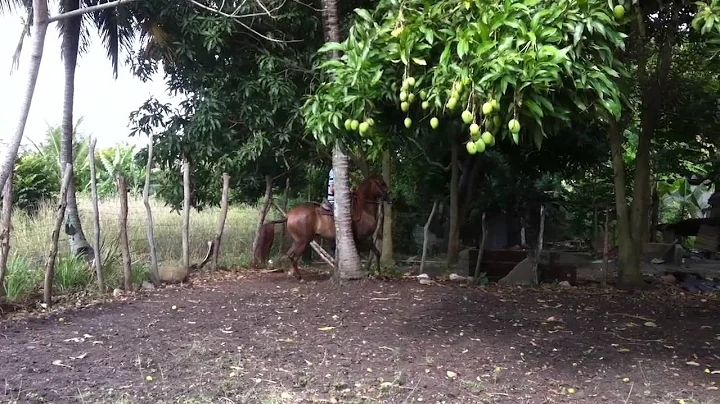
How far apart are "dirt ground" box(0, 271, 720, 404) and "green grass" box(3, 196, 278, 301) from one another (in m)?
0.67

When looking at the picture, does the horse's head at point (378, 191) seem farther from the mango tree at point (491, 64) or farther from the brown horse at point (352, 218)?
the mango tree at point (491, 64)

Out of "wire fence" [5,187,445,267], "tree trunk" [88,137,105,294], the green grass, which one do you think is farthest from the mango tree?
"wire fence" [5,187,445,267]

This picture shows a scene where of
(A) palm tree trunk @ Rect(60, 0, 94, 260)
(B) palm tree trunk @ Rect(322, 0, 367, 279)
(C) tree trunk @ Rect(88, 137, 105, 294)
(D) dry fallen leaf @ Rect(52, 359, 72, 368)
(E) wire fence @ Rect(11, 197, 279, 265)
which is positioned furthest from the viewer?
(E) wire fence @ Rect(11, 197, 279, 265)

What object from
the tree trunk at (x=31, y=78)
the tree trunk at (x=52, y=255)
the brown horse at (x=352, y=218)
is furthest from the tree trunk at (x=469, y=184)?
the tree trunk at (x=31, y=78)

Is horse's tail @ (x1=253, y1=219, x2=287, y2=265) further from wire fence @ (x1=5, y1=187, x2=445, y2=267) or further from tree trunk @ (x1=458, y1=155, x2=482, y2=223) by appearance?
tree trunk @ (x1=458, y1=155, x2=482, y2=223)

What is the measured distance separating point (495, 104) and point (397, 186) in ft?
38.7

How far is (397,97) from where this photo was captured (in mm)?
3852

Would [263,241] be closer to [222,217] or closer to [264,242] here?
[264,242]

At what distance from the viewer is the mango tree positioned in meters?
3.09

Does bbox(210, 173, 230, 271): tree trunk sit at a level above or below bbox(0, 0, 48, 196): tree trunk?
below

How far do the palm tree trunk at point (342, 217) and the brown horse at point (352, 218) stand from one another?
514 millimetres

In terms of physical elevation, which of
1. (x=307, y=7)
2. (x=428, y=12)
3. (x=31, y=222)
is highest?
(x=307, y=7)

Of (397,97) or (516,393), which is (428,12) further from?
(516,393)

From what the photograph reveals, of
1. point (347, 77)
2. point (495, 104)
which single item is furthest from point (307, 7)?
point (495, 104)
